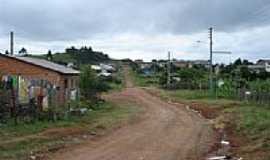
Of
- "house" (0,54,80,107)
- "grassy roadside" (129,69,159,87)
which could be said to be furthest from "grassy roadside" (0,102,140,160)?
"grassy roadside" (129,69,159,87)

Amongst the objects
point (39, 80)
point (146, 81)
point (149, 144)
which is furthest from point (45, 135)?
point (146, 81)

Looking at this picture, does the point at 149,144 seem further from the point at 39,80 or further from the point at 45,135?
the point at 39,80

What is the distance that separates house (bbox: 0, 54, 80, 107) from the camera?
100 ft

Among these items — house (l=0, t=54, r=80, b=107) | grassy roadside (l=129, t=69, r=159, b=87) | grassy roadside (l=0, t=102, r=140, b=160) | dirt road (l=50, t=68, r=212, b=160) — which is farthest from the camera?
grassy roadside (l=129, t=69, r=159, b=87)

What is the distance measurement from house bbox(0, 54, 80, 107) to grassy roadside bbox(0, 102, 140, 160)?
1842mm

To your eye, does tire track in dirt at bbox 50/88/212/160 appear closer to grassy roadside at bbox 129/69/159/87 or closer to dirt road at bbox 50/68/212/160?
dirt road at bbox 50/68/212/160

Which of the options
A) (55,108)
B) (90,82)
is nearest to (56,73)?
(90,82)

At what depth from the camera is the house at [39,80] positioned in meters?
30.5

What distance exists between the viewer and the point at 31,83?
33.3 m

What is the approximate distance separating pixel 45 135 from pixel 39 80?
46.6 feet

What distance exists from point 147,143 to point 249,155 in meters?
4.92

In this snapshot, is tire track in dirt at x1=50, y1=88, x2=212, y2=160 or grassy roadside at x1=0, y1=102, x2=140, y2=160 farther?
grassy roadside at x1=0, y1=102, x2=140, y2=160

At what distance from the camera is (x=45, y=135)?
73.6 feet

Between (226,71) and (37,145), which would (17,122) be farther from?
(226,71)
